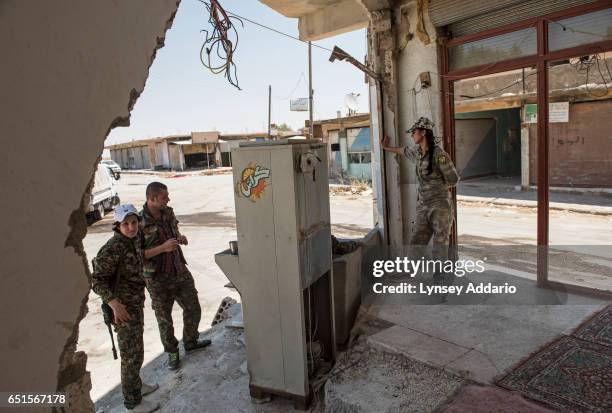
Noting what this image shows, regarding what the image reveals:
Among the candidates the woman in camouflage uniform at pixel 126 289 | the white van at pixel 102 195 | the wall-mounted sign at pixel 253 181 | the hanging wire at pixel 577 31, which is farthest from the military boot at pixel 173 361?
the white van at pixel 102 195

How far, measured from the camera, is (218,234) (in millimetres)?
11938

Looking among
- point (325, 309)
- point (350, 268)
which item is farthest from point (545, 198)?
point (325, 309)

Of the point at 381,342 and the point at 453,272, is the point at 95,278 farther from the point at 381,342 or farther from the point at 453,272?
the point at 453,272


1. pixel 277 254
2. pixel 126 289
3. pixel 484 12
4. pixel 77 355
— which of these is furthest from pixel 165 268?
pixel 484 12

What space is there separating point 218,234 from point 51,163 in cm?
1056

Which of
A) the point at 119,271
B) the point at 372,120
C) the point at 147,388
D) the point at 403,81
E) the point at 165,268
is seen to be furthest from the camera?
the point at 372,120

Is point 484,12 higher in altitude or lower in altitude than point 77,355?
higher

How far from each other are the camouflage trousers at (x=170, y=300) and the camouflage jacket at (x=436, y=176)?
9.22 ft

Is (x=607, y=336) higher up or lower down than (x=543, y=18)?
lower down

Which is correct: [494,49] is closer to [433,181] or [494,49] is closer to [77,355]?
[433,181]

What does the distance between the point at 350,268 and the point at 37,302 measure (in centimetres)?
321

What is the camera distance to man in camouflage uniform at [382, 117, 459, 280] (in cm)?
493

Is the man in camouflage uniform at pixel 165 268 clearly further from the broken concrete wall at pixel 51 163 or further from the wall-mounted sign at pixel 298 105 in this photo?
the wall-mounted sign at pixel 298 105

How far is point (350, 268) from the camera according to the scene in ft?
14.4
